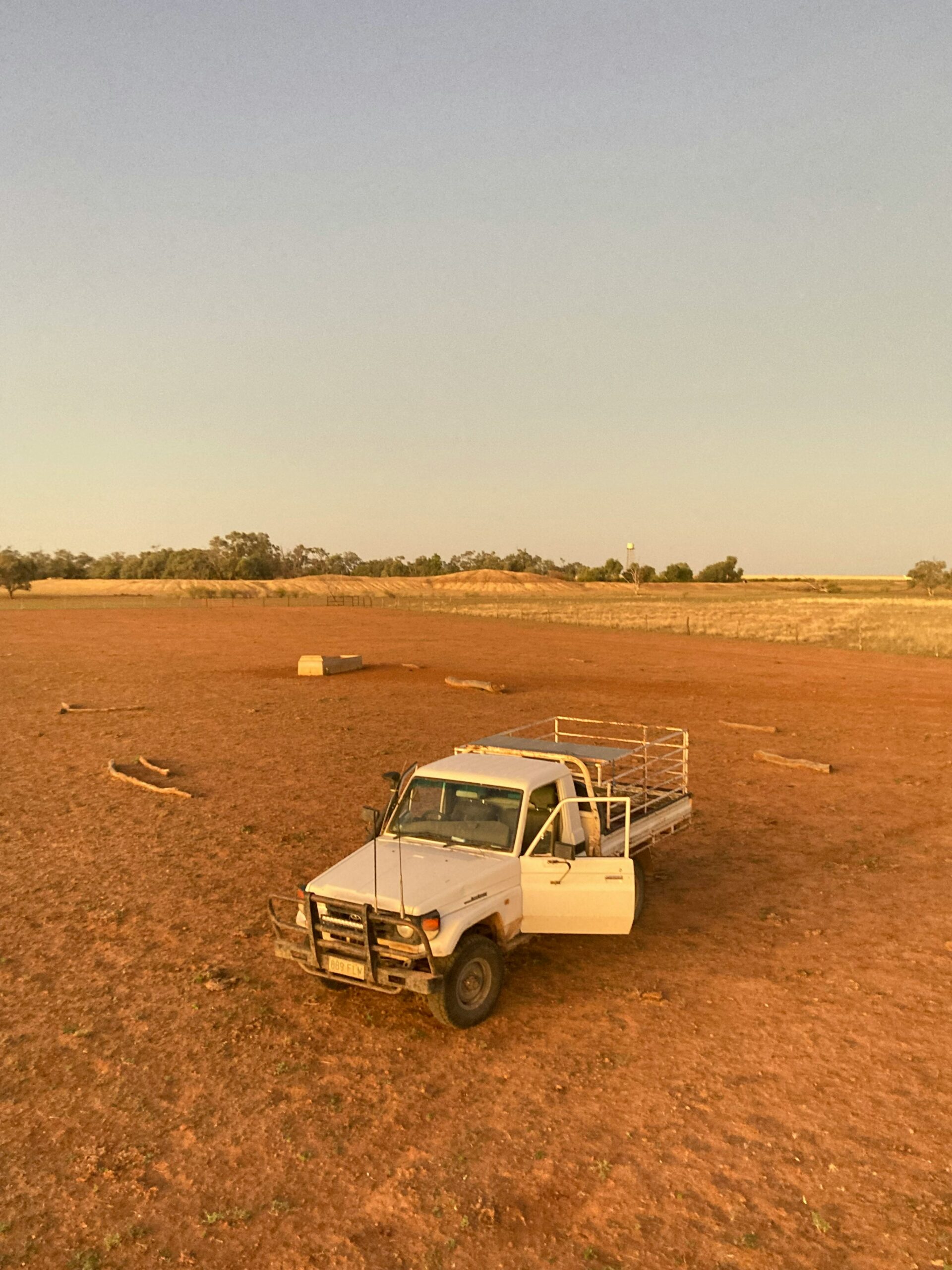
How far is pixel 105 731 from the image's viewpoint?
20656 millimetres

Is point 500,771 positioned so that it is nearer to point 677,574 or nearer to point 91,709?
point 91,709

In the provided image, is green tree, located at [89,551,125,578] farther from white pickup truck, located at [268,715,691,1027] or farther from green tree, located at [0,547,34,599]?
white pickup truck, located at [268,715,691,1027]

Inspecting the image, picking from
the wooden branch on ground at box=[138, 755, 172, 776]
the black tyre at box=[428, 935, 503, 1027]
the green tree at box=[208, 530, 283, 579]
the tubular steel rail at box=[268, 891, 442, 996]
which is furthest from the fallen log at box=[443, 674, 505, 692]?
the green tree at box=[208, 530, 283, 579]

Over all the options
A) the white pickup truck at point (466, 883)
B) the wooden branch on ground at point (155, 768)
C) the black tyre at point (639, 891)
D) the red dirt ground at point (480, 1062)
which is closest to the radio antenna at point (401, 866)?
the white pickup truck at point (466, 883)

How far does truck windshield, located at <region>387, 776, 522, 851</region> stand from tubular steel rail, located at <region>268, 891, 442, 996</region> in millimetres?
1233

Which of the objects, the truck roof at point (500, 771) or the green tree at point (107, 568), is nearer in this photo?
the truck roof at point (500, 771)

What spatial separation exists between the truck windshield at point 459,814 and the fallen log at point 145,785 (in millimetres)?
7959

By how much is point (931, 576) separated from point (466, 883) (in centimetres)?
14339

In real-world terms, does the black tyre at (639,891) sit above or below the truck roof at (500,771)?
below

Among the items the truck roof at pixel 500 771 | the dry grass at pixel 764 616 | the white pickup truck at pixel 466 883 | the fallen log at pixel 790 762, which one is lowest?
the dry grass at pixel 764 616

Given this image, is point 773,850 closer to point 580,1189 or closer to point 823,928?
point 823,928

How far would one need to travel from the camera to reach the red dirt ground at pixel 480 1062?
5.08m

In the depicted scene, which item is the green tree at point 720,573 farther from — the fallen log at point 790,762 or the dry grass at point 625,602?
the fallen log at point 790,762

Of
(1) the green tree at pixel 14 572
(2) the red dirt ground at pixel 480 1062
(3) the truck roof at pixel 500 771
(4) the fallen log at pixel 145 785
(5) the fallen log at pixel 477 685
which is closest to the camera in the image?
(2) the red dirt ground at pixel 480 1062
